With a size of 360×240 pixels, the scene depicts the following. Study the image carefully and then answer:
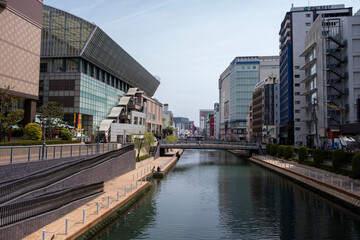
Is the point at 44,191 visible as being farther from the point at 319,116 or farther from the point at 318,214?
the point at 319,116

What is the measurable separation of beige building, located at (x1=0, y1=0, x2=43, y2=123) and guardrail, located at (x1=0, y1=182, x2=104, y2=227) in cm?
2557

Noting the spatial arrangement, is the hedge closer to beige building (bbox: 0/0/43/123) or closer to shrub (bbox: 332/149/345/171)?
shrub (bbox: 332/149/345/171)

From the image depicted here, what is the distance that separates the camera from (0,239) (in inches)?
545

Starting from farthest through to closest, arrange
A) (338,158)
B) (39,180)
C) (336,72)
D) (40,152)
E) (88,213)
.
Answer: (336,72) → (338,158) → (40,152) → (88,213) → (39,180)

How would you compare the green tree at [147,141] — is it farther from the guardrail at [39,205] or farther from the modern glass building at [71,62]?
the guardrail at [39,205]

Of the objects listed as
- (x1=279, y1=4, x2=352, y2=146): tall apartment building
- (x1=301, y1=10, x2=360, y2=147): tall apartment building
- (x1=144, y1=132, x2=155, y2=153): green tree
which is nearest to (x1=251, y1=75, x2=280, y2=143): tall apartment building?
(x1=279, y1=4, x2=352, y2=146): tall apartment building

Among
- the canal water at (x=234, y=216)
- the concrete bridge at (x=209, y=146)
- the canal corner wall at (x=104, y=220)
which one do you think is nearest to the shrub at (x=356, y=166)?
the canal water at (x=234, y=216)

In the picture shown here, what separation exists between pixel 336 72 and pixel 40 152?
65.0 metres

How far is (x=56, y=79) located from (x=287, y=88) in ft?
241

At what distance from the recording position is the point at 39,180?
68.3 ft

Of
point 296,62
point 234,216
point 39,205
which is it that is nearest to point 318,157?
point 234,216

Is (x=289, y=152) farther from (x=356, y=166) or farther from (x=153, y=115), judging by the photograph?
(x=153, y=115)

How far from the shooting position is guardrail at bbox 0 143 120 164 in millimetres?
20094

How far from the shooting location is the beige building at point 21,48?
41.4 meters
